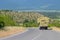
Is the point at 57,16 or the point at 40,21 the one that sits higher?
the point at 40,21

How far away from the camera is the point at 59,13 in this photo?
144000 millimetres

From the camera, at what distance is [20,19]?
410 ft

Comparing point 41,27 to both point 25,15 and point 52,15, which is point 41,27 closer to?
point 52,15

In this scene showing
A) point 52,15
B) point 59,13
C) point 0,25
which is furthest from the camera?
point 59,13

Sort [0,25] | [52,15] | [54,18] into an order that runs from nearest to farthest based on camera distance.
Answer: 1. [0,25]
2. [52,15]
3. [54,18]

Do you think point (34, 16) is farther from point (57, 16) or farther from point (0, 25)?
point (0, 25)

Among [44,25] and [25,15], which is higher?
[44,25]

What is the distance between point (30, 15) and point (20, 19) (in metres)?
11.0

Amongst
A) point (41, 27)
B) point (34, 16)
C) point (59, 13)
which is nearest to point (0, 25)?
point (41, 27)

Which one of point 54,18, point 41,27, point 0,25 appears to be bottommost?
point 54,18

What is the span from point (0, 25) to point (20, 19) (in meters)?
73.1

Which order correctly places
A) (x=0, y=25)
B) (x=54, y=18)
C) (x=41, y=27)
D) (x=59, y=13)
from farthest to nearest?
(x=59, y=13)
(x=54, y=18)
(x=41, y=27)
(x=0, y=25)

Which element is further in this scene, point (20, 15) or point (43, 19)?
point (20, 15)

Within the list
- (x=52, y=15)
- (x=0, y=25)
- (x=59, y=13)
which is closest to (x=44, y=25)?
(x=0, y=25)
